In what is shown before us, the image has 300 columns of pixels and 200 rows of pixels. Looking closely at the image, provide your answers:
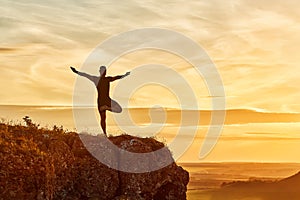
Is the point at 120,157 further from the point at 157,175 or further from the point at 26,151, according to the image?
the point at 26,151

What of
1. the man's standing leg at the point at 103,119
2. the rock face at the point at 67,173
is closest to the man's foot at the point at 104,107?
the man's standing leg at the point at 103,119

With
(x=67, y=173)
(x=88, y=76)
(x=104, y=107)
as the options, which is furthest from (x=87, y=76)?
(x=67, y=173)

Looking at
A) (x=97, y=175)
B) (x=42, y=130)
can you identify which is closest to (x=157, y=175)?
(x=97, y=175)

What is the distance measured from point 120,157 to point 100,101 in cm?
356

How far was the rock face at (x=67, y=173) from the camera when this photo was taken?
27672 millimetres

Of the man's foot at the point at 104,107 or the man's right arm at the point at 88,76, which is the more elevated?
the man's right arm at the point at 88,76

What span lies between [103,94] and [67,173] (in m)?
5.45

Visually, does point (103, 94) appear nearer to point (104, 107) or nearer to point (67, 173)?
point (104, 107)

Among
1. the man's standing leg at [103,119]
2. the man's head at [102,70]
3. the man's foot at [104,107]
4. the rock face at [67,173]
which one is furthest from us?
the man's standing leg at [103,119]

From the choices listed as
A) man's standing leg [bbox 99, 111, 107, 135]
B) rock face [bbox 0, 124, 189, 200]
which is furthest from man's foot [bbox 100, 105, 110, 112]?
rock face [bbox 0, 124, 189, 200]

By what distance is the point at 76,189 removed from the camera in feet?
100.0

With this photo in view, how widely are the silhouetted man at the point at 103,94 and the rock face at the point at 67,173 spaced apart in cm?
157

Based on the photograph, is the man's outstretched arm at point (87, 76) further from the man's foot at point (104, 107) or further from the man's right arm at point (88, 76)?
the man's foot at point (104, 107)

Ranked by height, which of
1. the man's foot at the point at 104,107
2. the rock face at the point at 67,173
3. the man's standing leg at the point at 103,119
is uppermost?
the man's foot at the point at 104,107
